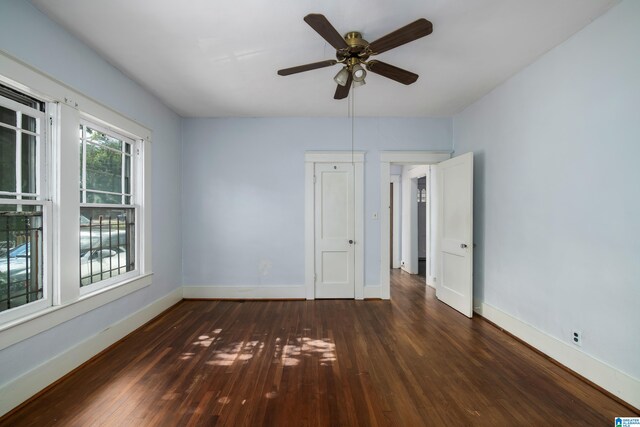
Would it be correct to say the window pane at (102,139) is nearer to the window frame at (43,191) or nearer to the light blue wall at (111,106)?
the light blue wall at (111,106)

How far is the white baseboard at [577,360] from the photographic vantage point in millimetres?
1955

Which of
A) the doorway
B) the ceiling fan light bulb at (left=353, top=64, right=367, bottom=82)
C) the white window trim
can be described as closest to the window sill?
the white window trim

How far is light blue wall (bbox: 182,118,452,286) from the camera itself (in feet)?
14.3

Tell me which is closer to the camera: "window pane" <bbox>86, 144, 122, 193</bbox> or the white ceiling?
the white ceiling

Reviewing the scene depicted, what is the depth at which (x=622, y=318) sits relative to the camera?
6.59 feet

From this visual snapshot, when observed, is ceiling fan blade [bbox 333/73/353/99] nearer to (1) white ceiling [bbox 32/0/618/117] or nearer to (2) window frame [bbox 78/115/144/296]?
(1) white ceiling [bbox 32/0/618/117]

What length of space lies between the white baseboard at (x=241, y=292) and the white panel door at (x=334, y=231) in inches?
18.4

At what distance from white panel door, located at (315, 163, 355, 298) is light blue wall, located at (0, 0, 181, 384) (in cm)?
215

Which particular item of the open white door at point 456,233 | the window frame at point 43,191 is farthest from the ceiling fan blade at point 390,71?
the window frame at point 43,191

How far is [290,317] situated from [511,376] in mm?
2367

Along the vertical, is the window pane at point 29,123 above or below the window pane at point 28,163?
above

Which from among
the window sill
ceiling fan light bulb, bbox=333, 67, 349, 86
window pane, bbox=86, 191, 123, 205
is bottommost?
the window sill

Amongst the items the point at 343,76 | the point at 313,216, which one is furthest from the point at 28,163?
the point at 313,216

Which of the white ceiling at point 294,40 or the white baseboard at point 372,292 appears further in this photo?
the white baseboard at point 372,292
